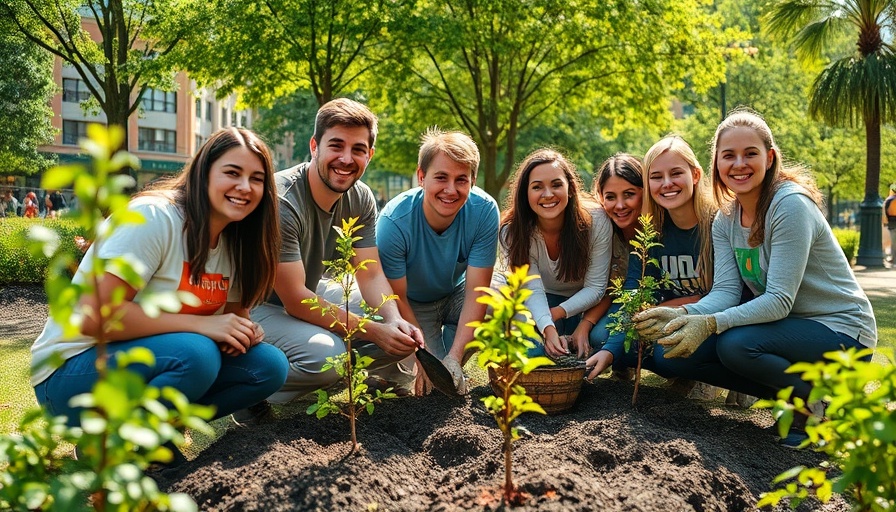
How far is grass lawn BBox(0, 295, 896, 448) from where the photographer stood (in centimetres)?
359

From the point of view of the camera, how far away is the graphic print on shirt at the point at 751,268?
3.55 meters

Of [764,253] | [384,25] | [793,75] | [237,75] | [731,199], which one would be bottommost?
[764,253]

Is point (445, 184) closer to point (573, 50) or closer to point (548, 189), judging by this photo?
point (548, 189)

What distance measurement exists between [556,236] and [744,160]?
1.26 meters

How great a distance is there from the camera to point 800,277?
3.32 m

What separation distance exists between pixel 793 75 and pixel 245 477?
2494 centimetres

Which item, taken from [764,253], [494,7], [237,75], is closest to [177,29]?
[237,75]

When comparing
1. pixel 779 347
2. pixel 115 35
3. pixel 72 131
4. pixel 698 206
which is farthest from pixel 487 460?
pixel 72 131

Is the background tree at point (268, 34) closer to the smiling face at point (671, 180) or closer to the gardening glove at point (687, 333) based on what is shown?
the smiling face at point (671, 180)

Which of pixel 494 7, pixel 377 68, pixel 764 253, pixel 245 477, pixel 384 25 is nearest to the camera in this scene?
pixel 245 477

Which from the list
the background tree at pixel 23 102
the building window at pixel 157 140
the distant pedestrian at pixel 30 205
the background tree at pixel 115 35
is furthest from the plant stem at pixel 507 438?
the building window at pixel 157 140

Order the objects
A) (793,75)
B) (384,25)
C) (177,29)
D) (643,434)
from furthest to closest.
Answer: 1. (793,75)
2. (384,25)
3. (177,29)
4. (643,434)

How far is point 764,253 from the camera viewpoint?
350 cm

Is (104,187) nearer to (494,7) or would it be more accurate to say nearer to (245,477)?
(245,477)
